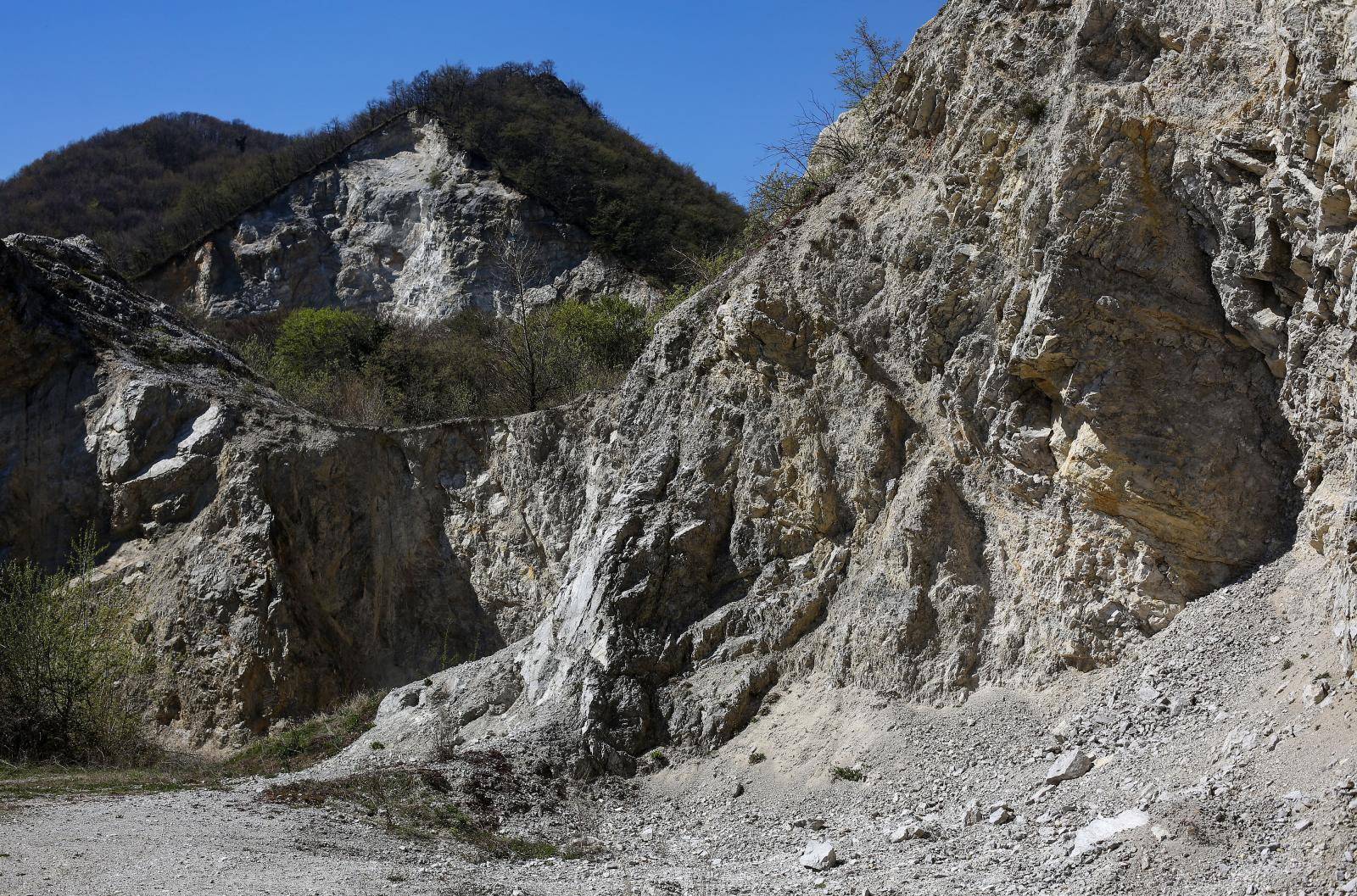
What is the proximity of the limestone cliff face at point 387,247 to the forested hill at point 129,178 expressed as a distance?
5.15m

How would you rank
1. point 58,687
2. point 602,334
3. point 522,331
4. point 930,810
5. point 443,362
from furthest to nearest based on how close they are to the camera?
point 443,362 → point 602,334 → point 522,331 → point 58,687 → point 930,810

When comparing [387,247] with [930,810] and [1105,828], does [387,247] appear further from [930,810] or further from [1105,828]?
[1105,828]

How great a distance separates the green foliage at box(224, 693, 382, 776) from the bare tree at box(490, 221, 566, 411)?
9.30 meters

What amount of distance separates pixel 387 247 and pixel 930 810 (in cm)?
4161

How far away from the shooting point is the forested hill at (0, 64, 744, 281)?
45.2m

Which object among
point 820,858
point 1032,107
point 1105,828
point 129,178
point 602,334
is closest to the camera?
point 1105,828

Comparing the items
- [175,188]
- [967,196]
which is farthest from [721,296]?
[175,188]

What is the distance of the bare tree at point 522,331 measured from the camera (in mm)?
26031

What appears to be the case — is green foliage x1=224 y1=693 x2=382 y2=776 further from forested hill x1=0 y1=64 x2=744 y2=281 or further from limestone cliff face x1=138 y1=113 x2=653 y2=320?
limestone cliff face x1=138 y1=113 x2=653 y2=320

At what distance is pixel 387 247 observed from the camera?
153ft

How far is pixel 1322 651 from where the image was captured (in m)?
8.07

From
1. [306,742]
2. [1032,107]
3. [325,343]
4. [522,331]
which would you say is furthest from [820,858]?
[325,343]

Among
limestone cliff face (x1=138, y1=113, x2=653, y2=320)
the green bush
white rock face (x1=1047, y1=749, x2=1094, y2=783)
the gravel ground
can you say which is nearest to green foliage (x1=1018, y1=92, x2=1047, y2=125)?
the gravel ground

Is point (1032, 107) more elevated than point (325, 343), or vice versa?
point (325, 343)
